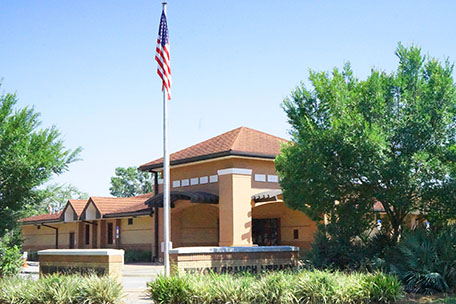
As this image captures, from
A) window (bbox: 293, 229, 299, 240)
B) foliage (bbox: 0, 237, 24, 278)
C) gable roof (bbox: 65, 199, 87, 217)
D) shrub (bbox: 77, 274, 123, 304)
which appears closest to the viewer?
shrub (bbox: 77, 274, 123, 304)

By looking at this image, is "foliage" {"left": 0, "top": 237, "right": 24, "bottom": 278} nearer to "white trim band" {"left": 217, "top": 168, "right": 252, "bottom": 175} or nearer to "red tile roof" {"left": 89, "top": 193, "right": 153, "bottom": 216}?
"white trim band" {"left": 217, "top": 168, "right": 252, "bottom": 175}

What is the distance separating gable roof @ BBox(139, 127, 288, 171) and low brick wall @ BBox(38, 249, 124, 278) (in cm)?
1118

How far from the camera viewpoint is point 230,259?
17.0 metres

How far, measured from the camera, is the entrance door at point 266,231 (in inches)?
1223

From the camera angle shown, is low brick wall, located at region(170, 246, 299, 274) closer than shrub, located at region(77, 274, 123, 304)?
No

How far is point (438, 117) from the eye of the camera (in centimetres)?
1628

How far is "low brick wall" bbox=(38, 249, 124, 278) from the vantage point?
16297mm

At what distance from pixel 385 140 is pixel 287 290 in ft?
20.0

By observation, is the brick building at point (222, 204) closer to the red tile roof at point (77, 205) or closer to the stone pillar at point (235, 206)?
the stone pillar at point (235, 206)

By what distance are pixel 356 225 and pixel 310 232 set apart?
10852 mm

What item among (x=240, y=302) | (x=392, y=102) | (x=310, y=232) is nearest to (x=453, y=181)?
(x=392, y=102)

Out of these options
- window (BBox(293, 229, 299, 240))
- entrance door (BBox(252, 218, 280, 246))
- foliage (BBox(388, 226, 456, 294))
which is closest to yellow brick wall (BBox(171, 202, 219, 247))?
entrance door (BBox(252, 218, 280, 246))

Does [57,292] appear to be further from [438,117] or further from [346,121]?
[438,117]

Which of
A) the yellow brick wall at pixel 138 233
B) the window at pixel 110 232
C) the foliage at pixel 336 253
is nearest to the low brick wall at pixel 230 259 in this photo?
the foliage at pixel 336 253
